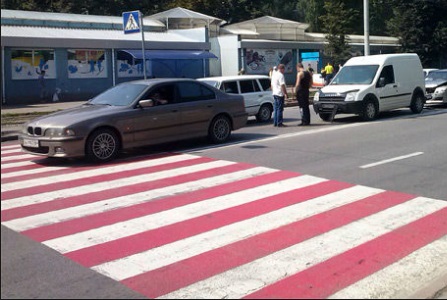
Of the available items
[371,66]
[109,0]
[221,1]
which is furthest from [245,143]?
[221,1]

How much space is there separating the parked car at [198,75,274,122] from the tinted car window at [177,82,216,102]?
3513mm

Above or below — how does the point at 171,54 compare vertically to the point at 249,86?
above

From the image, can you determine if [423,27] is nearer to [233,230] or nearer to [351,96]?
[351,96]

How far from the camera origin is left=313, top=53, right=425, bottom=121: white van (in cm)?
1656

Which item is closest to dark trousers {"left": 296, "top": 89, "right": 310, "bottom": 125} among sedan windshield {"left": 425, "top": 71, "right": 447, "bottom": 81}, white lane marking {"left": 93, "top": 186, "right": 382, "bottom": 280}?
white lane marking {"left": 93, "top": 186, "right": 382, "bottom": 280}

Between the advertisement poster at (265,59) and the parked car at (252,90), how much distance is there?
64.1ft

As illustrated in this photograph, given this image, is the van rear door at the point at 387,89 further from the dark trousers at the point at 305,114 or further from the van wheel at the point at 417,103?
the dark trousers at the point at 305,114

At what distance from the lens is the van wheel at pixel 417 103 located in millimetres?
18908

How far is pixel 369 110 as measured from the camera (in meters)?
17.0

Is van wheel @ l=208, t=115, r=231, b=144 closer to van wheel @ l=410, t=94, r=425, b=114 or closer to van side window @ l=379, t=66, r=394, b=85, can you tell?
van side window @ l=379, t=66, r=394, b=85

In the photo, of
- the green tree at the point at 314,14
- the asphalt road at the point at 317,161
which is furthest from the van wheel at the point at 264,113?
the green tree at the point at 314,14

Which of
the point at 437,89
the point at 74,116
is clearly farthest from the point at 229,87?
the point at 437,89

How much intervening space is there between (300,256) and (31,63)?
24238mm

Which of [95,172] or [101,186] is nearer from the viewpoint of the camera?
[101,186]
